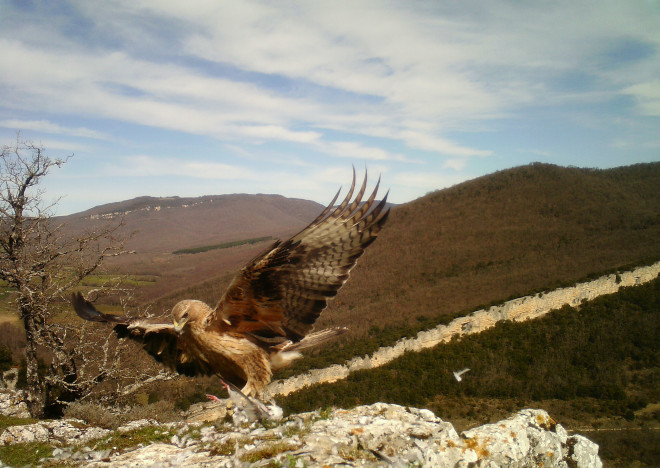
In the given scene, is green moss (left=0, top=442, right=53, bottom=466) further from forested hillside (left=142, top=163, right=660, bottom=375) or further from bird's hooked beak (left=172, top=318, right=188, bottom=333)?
forested hillside (left=142, top=163, right=660, bottom=375)

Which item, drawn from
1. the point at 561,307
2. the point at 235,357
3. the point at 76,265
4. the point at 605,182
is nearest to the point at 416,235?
the point at 561,307

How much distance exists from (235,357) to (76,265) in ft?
23.6

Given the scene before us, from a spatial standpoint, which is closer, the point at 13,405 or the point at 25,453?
the point at 25,453

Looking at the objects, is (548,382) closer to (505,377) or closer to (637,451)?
(505,377)

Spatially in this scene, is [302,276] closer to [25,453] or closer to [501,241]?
[25,453]

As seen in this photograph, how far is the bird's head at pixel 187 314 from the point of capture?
14.2 feet

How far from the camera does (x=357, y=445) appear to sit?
11.9ft

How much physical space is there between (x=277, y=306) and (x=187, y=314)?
100 centimetres

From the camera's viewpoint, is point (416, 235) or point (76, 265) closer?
point (76, 265)

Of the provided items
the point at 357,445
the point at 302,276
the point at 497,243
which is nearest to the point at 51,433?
the point at 302,276

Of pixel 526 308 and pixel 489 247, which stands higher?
pixel 489 247

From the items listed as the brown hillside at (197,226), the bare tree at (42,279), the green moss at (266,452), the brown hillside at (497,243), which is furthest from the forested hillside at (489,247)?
the brown hillside at (197,226)

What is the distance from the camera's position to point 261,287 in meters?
4.16

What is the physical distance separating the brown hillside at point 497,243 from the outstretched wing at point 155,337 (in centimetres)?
2225
